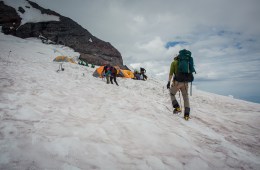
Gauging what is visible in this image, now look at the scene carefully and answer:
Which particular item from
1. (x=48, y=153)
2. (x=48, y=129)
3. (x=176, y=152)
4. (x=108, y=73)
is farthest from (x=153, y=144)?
(x=108, y=73)

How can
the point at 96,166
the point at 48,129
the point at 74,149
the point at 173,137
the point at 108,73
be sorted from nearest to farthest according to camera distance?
the point at 96,166 → the point at 74,149 → the point at 48,129 → the point at 173,137 → the point at 108,73

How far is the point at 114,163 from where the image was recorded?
245cm

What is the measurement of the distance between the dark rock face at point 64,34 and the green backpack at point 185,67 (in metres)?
34.9

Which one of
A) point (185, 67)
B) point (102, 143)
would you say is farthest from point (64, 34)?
point (102, 143)

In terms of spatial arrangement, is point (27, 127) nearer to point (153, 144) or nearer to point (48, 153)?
point (48, 153)

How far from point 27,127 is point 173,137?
10.7 ft

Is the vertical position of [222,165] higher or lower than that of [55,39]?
lower

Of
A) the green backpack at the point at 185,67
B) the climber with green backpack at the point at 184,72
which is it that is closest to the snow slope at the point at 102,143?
the climber with green backpack at the point at 184,72

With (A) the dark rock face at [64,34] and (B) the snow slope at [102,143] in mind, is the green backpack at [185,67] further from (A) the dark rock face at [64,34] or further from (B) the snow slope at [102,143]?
(A) the dark rock face at [64,34]

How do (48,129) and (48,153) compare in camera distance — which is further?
(48,129)

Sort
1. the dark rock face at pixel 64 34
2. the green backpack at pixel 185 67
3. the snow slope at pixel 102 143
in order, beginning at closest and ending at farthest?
the snow slope at pixel 102 143, the green backpack at pixel 185 67, the dark rock face at pixel 64 34

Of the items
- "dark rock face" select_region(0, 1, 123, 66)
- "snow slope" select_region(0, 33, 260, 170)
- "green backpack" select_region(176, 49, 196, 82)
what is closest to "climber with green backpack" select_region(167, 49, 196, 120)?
"green backpack" select_region(176, 49, 196, 82)

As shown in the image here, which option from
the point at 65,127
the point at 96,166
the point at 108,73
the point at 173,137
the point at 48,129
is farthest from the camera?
the point at 108,73

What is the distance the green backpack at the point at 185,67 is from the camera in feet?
18.1
